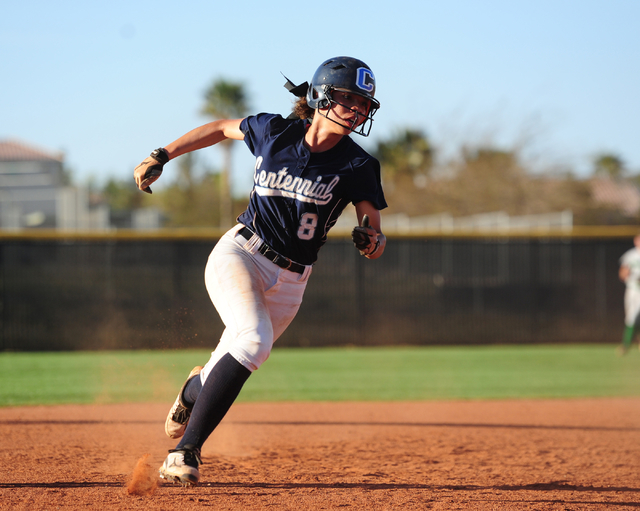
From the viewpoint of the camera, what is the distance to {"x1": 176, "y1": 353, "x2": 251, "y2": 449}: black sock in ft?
10.5

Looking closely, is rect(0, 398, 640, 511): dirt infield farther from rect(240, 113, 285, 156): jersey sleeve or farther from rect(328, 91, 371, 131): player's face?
rect(328, 91, 371, 131): player's face

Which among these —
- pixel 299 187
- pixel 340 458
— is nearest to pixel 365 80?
pixel 299 187

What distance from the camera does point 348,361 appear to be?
1147 centimetres

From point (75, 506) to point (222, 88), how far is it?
4151cm

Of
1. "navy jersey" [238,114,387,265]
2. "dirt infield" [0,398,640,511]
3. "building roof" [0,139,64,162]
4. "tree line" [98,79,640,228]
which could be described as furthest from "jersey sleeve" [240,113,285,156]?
"building roof" [0,139,64,162]

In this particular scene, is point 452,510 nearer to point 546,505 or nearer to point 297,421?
point 546,505

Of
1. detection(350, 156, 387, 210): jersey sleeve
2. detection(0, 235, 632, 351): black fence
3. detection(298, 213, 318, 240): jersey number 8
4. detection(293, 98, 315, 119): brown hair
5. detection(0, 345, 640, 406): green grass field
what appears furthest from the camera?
detection(0, 235, 632, 351): black fence

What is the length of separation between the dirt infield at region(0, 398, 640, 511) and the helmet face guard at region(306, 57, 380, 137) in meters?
1.96

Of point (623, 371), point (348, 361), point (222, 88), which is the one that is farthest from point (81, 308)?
point (222, 88)

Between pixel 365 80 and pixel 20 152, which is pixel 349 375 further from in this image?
pixel 20 152

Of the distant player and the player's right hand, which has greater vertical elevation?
the player's right hand

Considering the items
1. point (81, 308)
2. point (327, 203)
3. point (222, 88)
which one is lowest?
point (81, 308)

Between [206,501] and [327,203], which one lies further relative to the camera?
[327,203]

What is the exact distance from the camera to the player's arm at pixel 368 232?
11.2ft
